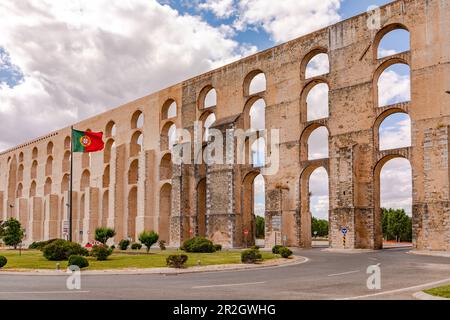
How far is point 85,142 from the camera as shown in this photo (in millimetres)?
29984

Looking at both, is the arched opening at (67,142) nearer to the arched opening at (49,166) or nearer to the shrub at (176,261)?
the arched opening at (49,166)

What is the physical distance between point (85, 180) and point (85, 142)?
37086 mm

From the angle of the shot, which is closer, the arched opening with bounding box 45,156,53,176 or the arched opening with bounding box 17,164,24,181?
the arched opening with bounding box 45,156,53,176

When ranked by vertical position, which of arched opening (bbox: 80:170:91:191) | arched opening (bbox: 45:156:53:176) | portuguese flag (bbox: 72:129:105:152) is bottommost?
arched opening (bbox: 80:170:91:191)

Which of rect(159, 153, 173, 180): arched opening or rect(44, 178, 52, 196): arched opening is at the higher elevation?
rect(159, 153, 173, 180): arched opening

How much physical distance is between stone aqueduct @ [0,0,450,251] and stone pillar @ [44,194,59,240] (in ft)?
27.0

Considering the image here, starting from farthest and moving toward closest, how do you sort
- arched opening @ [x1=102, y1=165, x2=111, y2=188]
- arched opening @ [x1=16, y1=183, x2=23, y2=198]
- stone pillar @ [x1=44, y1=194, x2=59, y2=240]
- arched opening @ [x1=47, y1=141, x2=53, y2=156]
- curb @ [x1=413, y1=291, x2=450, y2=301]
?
arched opening @ [x1=16, y1=183, x2=23, y2=198], arched opening @ [x1=47, y1=141, x2=53, y2=156], stone pillar @ [x1=44, y1=194, x2=59, y2=240], arched opening @ [x1=102, y1=165, x2=111, y2=188], curb @ [x1=413, y1=291, x2=450, y2=301]

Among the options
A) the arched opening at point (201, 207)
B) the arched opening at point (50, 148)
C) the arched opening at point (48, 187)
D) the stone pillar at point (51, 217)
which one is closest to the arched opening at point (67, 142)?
the arched opening at point (50, 148)

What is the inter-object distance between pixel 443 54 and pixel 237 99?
18196 millimetres

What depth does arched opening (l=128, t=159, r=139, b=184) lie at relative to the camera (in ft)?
185

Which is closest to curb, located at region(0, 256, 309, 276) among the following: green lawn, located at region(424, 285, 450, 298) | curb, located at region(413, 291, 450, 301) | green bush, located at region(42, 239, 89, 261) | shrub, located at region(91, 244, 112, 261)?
green bush, located at region(42, 239, 89, 261)

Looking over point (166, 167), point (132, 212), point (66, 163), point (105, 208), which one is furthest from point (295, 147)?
point (66, 163)

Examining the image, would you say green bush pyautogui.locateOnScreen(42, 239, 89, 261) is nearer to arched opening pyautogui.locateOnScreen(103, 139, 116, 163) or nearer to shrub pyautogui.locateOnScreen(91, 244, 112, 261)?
shrub pyautogui.locateOnScreen(91, 244, 112, 261)
